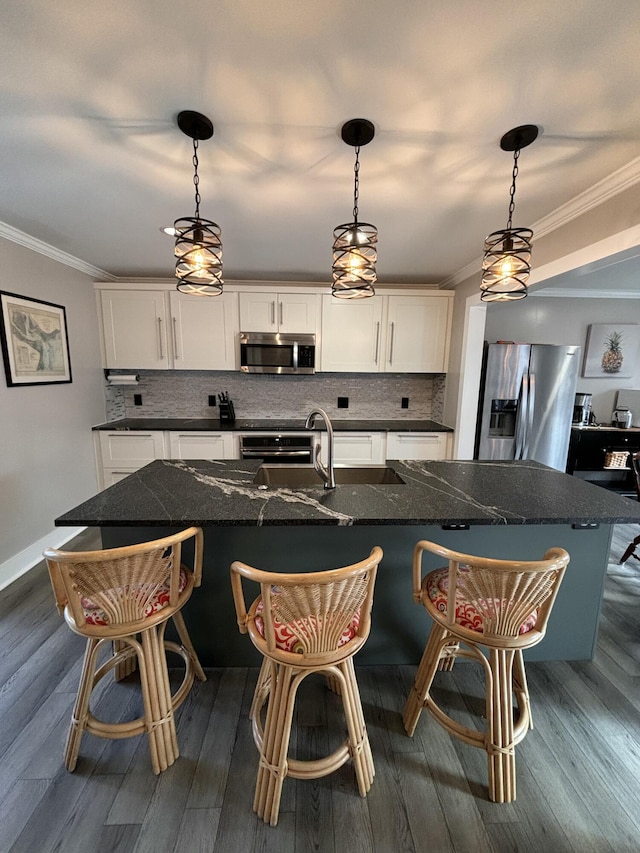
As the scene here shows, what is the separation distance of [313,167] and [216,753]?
102 inches

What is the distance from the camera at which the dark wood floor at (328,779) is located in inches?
42.8

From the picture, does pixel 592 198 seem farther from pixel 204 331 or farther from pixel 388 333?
pixel 204 331

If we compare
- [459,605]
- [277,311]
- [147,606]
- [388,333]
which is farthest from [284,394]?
[459,605]

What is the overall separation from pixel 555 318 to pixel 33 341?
206 inches

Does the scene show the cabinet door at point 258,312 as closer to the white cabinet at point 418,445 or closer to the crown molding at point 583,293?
the white cabinet at point 418,445

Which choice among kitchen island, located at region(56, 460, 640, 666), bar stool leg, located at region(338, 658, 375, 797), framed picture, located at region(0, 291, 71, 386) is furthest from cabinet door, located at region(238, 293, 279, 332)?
bar stool leg, located at region(338, 658, 375, 797)

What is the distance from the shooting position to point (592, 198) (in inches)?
73.0

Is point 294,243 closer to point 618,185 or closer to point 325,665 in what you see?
point 618,185

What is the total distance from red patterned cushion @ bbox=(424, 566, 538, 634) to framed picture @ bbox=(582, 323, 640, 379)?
4.10m

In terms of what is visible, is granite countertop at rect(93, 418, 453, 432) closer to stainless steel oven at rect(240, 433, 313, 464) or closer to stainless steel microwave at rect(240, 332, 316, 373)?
stainless steel oven at rect(240, 433, 313, 464)

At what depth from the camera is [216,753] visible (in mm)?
1318

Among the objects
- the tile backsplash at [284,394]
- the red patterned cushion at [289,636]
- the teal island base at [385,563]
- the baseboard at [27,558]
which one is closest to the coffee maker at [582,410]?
the tile backsplash at [284,394]

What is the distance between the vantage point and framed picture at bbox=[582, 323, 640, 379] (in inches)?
161

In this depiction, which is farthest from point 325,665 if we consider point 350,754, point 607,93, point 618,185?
point 618,185
